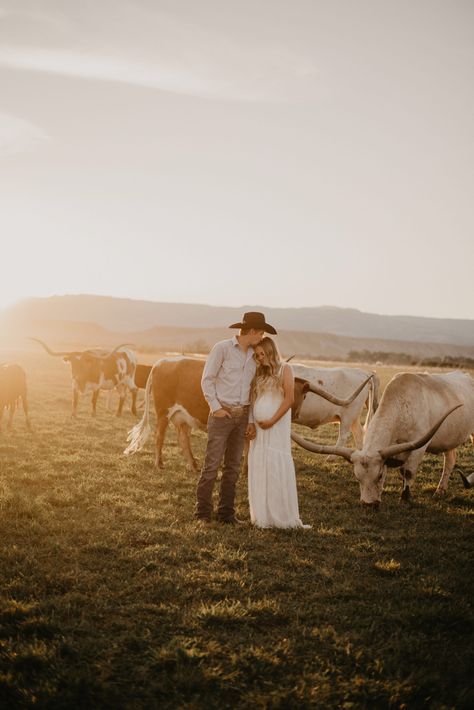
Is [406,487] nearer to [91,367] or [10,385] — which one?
[10,385]

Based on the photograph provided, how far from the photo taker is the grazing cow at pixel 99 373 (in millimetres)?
17438

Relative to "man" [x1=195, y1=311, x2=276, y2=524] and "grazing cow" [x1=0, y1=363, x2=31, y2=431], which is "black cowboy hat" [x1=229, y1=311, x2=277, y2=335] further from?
"grazing cow" [x1=0, y1=363, x2=31, y2=431]

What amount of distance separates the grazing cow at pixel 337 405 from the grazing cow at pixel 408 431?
7.00ft

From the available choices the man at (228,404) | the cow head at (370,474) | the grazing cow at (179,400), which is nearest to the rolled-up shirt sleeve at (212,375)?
the man at (228,404)

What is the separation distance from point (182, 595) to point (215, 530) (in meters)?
1.72

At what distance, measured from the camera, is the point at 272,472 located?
6742 millimetres

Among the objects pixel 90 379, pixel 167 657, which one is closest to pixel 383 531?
pixel 167 657

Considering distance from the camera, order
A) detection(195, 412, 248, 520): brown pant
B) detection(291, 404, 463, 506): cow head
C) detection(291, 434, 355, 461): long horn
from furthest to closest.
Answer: detection(291, 434, 355, 461): long horn
detection(291, 404, 463, 506): cow head
detection(195, 412, 248, 520): brown pant

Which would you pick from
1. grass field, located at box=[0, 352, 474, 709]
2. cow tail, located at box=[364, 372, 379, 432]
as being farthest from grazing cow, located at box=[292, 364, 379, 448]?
grass field, located at box=[0, 352, 474, 709]

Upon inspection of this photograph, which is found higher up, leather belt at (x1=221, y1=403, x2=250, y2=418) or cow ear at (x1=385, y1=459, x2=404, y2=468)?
leather belt at (x1=221, y1=403, x2=250, y2=418)

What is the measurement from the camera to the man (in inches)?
263

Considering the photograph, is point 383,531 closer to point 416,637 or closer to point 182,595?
point 416,637

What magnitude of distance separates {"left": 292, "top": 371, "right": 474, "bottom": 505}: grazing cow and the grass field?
0.57m

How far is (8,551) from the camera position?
562 cm
